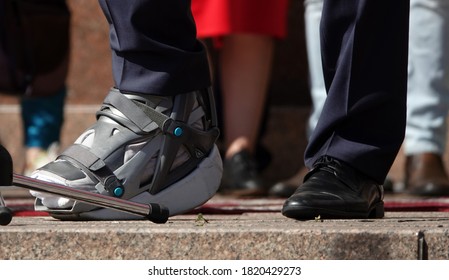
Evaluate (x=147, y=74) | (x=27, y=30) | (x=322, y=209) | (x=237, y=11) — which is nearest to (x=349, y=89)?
(x=322, y=209)

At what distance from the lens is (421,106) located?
155 inches

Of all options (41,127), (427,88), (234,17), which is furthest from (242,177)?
(41,127)

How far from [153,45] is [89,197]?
1.46 feet

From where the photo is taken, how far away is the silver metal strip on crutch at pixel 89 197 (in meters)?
2.13

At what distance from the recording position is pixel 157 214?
2250 mm

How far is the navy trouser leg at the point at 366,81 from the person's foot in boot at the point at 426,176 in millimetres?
1302

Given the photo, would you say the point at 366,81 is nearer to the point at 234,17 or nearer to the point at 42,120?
the point at 234,17

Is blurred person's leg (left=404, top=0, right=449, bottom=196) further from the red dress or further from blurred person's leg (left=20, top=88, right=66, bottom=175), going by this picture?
blurred person's leg (left=20, top=88, right=66, bottom=175)

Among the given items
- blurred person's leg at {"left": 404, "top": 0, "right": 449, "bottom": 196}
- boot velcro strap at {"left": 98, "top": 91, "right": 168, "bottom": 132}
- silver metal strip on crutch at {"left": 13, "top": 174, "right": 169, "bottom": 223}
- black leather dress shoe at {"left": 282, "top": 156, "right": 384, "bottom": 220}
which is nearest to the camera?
silver metal strip on crutch at {"left": 13, "top": 174, "right": 169, "bottom": 223}

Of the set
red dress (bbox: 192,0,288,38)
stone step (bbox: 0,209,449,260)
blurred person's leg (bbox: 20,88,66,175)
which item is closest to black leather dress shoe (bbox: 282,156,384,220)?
stone step (bbox: 0,209,449,260)

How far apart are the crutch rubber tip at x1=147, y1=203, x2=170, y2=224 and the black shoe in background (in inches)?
68.8

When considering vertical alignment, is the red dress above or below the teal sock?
above

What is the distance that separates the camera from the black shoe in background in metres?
4.03

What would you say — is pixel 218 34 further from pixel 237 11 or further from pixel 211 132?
pixel 211 132
